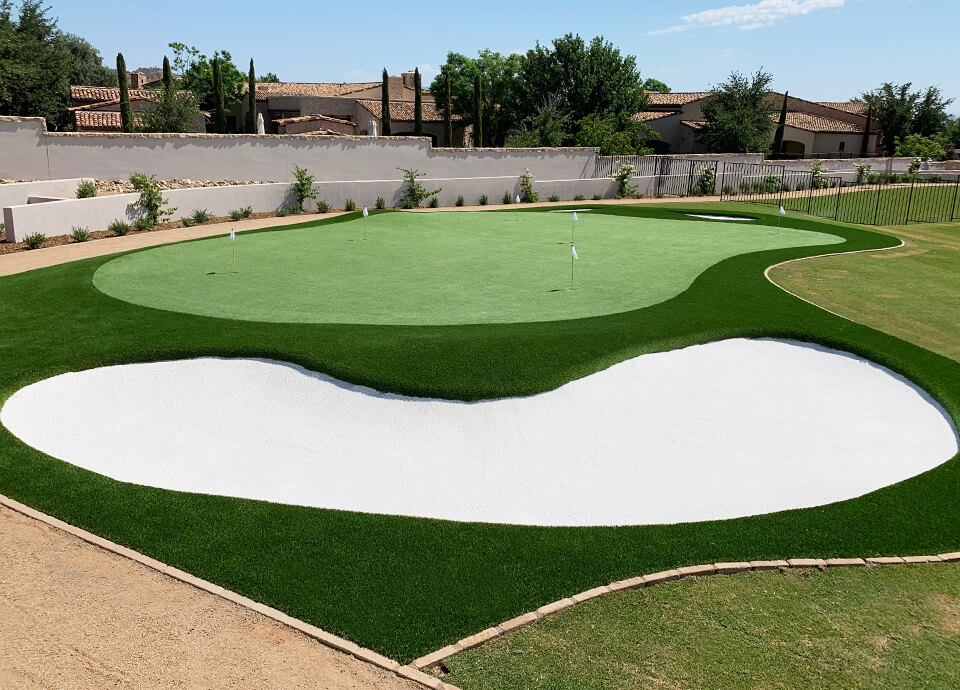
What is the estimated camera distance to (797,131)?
70.1 meters

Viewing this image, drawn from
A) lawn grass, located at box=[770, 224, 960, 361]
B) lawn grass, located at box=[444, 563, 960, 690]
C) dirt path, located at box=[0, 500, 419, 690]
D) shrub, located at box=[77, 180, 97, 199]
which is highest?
shrub, located at box=[77, 180, 97, 199]

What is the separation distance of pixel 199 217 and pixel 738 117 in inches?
1845

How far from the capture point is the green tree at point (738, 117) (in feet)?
195

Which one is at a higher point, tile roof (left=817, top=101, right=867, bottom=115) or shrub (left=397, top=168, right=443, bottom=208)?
tile roof (left=817, top=101, right=867, bottom=115)

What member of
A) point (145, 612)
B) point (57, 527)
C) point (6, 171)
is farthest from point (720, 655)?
point (6, 171)

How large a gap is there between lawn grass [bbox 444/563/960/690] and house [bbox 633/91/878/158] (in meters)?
65.6

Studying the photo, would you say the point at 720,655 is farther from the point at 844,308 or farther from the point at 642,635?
the point at 844,308

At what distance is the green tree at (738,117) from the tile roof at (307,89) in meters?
35.1

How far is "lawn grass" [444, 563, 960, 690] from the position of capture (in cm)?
496

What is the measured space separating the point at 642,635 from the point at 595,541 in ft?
4.41

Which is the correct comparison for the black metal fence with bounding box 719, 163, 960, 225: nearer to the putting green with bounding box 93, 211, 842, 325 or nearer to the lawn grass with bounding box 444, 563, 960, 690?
the putting green with bounding box 93, 211, 842, 325

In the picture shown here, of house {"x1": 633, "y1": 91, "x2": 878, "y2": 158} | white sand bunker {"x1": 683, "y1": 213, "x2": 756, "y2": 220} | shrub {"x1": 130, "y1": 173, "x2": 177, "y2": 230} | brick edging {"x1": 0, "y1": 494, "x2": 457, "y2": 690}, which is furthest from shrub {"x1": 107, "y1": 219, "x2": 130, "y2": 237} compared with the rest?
house {"x1": 633, "y1": 91, "x2": 878, "y2": 158}

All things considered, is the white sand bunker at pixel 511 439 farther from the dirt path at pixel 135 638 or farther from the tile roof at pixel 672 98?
the tile roof at pixel 672 98

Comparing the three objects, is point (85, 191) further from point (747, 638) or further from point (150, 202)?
point (747, 638)
